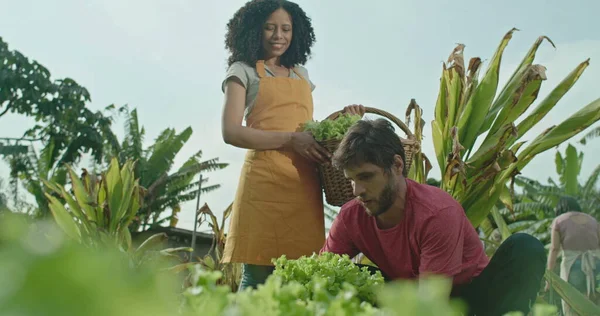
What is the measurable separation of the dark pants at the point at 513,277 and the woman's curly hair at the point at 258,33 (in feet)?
4.24

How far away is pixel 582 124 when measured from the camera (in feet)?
13.0

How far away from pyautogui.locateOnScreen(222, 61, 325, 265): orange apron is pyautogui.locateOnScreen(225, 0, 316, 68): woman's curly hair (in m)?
0.13

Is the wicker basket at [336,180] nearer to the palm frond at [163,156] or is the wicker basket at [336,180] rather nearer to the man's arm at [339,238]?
the man's arm at [339,238]

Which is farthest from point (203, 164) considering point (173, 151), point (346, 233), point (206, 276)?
point (206, 276)

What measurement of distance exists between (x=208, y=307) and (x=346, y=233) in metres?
2.11

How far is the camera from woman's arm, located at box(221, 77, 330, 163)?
269cm

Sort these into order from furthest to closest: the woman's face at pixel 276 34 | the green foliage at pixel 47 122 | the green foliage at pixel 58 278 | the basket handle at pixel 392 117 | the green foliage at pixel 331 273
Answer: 1. the green foliage at pixel 47 122
2. the basket handle at pixel 392 117
3. the woman's face at pixel 276 34
4. the green foliage at pixel 331 273
5. the green foliage at pixel 58 278

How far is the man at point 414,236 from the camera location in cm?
230

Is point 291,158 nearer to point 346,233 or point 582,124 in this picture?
point 346,233

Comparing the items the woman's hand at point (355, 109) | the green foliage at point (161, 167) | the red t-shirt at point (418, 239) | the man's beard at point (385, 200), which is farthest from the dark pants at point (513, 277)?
the green foliage at point (161, 167)

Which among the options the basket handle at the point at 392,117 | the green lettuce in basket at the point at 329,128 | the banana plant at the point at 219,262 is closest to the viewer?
the green lettuce in basket at the point at 329,128

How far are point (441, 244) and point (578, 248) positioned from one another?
15.6ft

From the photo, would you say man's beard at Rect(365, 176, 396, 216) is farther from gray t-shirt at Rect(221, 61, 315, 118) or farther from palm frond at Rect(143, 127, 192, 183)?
palm frond at Rect(143, 127, 192, 183)

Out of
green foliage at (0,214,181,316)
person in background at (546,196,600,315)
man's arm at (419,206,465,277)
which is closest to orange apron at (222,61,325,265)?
man's arm at (419,206,465,277)
